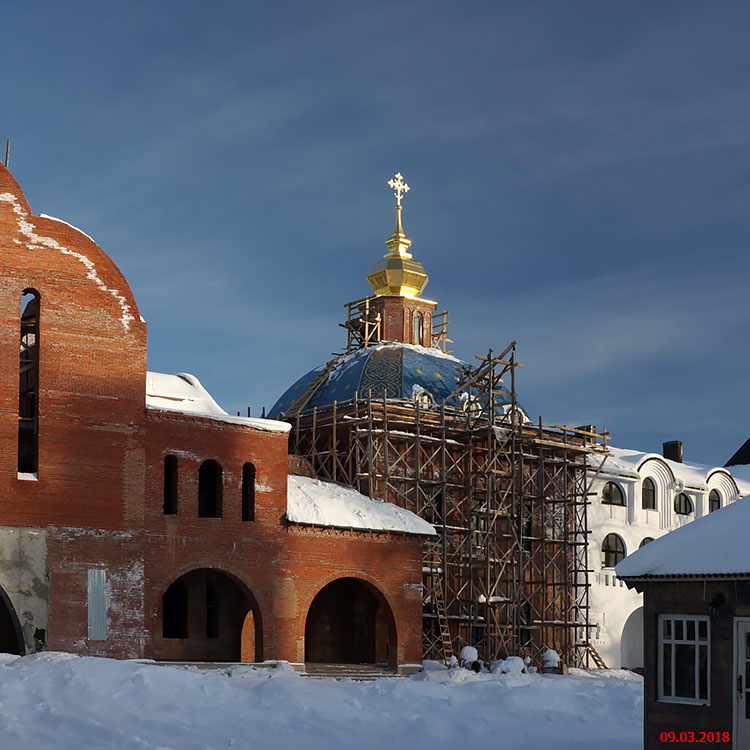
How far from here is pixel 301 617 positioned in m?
30.4

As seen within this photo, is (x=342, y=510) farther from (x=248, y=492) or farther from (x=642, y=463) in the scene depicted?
(x=642, y=463)

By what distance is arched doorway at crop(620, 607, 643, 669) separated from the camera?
42.5 metres

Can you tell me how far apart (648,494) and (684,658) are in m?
26.6

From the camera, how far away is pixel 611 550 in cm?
4231

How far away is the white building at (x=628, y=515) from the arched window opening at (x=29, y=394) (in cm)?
1780

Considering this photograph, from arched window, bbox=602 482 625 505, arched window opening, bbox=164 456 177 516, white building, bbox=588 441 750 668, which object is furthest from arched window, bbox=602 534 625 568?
arched window opening, bbox=164 456 177 516

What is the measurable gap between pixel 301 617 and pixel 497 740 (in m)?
10.0

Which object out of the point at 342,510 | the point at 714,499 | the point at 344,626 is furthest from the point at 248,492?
the point at 714,499

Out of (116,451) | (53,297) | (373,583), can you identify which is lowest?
(373,583)

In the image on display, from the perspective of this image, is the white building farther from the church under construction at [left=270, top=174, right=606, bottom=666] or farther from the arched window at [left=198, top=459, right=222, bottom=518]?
the arched window at [left=198, top=459, right=222, bottom=518]

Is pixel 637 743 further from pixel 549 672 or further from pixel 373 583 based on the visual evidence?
pixel 549 672

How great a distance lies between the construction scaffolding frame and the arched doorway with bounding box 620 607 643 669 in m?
2.60

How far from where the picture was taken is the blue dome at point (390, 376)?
3841 centimetres

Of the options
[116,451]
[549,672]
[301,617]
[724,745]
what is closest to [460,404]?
[549,672]
